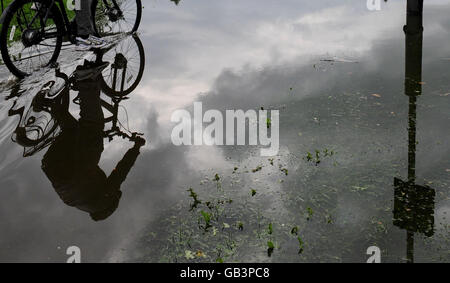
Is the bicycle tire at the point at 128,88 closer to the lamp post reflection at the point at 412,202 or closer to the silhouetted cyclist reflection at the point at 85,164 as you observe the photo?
the silhouetted cyclist reflection at the point at 85,164

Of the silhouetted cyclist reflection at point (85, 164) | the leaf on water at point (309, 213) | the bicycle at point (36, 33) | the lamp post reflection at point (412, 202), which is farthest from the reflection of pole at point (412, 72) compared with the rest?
the bicycle at point (36, 33)

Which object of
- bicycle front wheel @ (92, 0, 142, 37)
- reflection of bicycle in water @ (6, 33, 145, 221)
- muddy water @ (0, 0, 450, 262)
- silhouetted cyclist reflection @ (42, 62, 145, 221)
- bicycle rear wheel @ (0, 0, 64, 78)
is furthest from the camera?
bicycle front wheel @ (92, 0, 142, 37)

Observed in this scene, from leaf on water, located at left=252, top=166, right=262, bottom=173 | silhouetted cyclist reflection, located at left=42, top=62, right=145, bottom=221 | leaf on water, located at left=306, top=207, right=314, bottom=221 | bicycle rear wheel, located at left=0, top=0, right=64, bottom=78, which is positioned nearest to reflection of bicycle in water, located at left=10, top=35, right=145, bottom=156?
silhouetted cyclist reflection, located at left=42, top=62, right=145, bottom=221

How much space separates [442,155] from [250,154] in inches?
77.8

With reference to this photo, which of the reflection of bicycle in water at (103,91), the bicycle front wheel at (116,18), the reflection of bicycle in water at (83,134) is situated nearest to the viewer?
the reflection of bicycle in water at (83,134)

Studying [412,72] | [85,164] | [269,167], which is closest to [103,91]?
[85,164]

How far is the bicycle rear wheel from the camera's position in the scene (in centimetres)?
716

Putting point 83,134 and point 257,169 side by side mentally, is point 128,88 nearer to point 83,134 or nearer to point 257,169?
point 83,134

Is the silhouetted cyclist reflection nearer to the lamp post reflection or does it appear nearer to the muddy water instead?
the muddy water

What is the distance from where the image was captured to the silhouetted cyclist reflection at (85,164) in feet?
15.1

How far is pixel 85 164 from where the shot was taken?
525cm

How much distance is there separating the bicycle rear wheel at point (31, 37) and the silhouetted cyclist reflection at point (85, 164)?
4.43 feet

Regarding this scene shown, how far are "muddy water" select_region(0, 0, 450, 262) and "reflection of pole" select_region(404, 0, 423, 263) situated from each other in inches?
1.4

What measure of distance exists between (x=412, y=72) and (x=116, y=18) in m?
5.70
